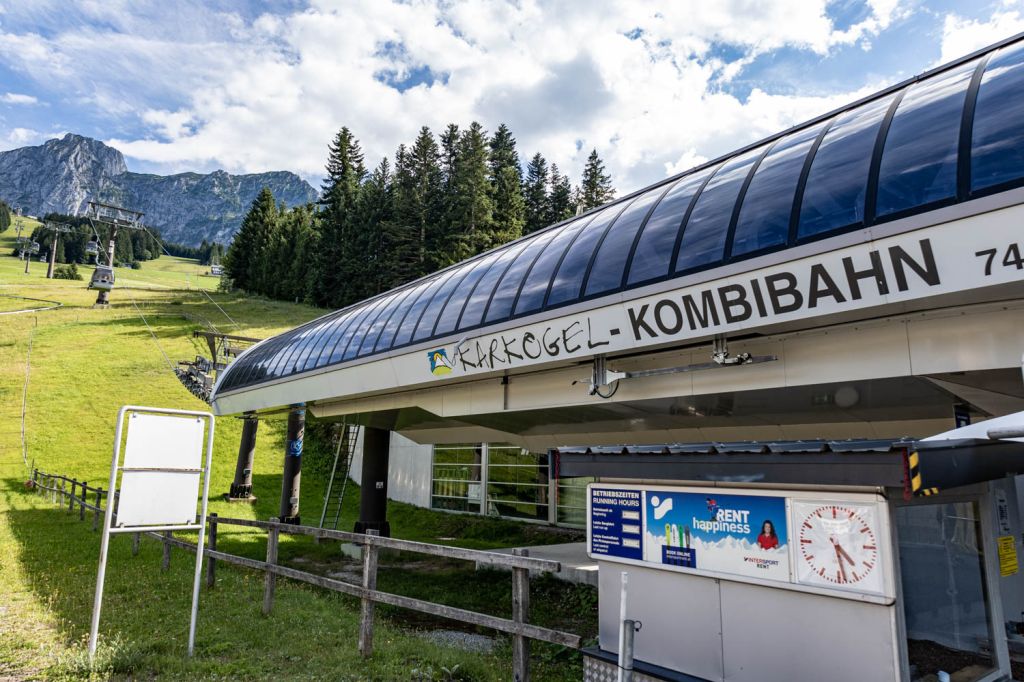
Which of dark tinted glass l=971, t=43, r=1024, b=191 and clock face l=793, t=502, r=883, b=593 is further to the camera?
dark tinted glass l=971, t=43, r=1024, b=191

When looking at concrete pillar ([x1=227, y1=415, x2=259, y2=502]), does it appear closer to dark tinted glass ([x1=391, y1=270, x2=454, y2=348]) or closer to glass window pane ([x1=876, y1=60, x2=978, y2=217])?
dark tinted glass ([x1=391, y1=270, x2=454, y2=348])

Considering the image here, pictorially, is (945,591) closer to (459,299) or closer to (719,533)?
(719,533)

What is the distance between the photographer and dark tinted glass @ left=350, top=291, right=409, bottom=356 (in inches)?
593

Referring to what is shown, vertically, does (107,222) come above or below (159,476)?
above

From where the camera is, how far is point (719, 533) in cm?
511

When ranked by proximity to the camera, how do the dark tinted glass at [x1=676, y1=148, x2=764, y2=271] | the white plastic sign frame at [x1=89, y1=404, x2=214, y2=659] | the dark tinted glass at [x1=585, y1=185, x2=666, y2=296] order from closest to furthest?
the white plastic sign frame at [x1=89, y1=404, x2=214, y2=659], the dark tinted glass at [x1=676, y1=148, x2=764, y2=271], the dark tinted glass at [x1=585, y1=185, x2=666, y2=296]

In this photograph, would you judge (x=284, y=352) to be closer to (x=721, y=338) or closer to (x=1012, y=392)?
(x=721, y=338)

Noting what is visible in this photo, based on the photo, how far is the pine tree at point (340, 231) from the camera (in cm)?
6400

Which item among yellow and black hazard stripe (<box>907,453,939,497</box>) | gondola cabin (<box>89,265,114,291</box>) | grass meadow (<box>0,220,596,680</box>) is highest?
gondola cabin (<box>89,265,114,291</box>)

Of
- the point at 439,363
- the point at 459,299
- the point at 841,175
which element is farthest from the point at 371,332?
the point at 841,175

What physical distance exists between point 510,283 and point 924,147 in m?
6.88

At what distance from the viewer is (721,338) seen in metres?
8.24

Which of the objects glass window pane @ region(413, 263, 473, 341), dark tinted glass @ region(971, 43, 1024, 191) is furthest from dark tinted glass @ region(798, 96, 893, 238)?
glass window pane @ region(413, 263, 473, 341)

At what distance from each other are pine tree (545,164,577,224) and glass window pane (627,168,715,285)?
52592 millimetres
